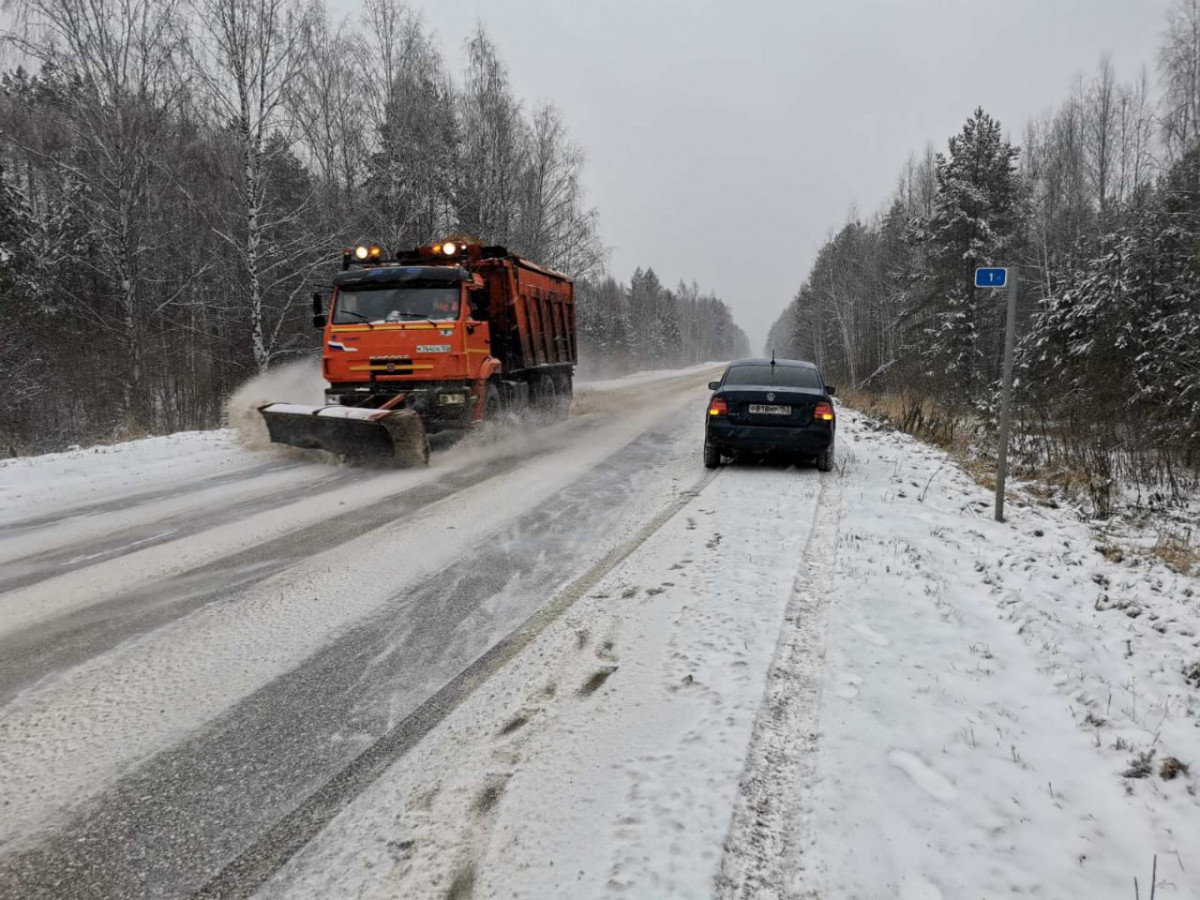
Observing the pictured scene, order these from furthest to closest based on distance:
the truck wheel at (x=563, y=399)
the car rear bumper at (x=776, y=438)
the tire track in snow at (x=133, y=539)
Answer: the truck wheel at (x=563, y=399)
the car rear bumper at (x=776, y=438)
the tire track in snow at (x=133, y=539)

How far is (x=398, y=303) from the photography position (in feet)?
33.9

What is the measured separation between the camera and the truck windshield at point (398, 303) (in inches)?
404

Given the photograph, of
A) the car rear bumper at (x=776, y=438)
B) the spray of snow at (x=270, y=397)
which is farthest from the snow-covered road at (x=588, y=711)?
the spray of snow at (x=270, y=397)

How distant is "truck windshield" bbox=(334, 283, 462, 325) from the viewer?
1027cm

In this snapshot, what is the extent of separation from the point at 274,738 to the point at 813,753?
227 cm

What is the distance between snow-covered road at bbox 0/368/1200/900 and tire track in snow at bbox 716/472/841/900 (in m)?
0.01

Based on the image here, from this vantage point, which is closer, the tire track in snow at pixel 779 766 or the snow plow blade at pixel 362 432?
the tire track in snow at pixel 779 766

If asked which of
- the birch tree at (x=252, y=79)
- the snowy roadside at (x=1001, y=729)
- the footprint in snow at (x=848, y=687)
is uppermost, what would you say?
the birch tree at (x=252, y=79)

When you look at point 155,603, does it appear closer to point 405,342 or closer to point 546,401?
point 405,342

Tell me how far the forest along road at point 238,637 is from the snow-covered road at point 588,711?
0.06 ft

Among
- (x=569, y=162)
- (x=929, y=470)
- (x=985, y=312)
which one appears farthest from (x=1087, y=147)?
(x=929, y=470)

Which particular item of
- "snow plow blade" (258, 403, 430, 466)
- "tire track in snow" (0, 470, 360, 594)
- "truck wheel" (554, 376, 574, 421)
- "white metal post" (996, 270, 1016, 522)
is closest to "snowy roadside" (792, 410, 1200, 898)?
"white metal post" (996, 270, 1016, 522)

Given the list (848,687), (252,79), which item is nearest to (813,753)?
(848,687)

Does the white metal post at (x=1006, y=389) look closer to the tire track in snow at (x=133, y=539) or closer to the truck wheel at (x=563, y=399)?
the tire track in snow at (x=133, y=539)
